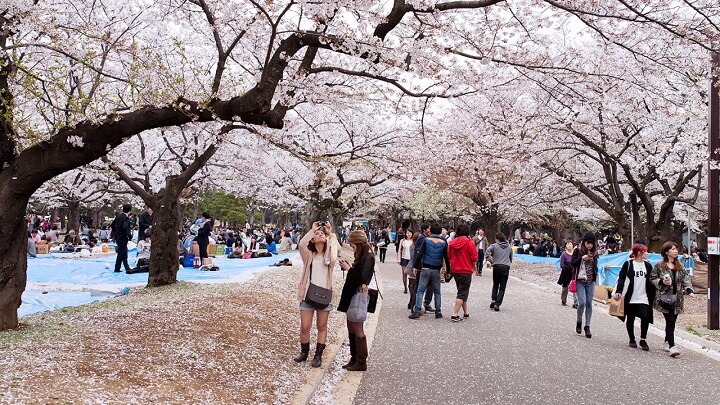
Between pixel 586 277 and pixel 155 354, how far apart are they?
6.32 meters

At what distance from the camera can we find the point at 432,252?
10312 mm

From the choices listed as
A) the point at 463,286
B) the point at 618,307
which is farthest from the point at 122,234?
the point at 618,307

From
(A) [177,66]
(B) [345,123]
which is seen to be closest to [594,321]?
(A) [177,66]

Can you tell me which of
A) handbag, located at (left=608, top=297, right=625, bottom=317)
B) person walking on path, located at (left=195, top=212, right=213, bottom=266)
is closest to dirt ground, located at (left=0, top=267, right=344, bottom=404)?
handbag, located at (left=608, top=297, right=625, bottom=317)

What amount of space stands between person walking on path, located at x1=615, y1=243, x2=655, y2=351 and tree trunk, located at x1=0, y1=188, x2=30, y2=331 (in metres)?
7.58

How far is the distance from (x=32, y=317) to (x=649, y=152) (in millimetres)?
16782

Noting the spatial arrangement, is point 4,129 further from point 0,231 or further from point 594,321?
point 594,321

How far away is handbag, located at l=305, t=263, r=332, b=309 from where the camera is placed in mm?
6105

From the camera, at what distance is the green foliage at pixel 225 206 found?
177ft

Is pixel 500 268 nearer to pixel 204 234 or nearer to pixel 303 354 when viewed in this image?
Result: pixel 303 354

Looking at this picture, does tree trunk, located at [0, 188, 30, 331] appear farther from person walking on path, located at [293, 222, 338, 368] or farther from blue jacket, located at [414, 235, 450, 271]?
blue jacket, located at [414, 235, 450, 271]

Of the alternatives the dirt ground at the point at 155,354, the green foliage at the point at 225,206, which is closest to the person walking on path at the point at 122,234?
the dirt ground at the point at 155,354

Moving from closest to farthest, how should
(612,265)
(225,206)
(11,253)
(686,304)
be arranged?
(11,253) → (686,304) → (612,265) → (225,206)

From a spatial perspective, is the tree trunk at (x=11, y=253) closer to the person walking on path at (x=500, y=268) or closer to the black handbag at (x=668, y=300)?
the black handbag at (x=668, y=300)
